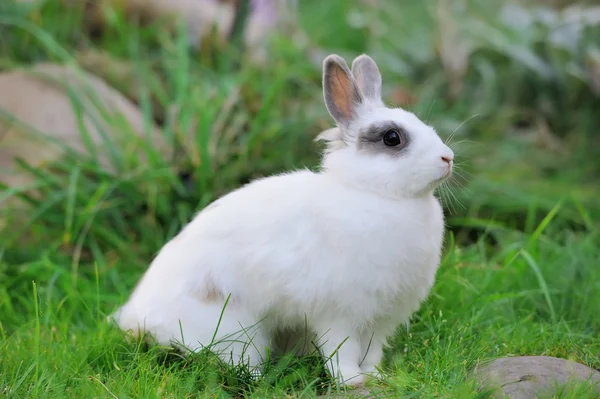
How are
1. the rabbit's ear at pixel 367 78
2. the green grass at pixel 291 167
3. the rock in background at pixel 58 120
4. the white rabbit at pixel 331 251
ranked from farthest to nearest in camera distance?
the rock in background at pixel 58 120 → the rabbit's ear at pixel 367 78 → the green grass at pixel 291 167 → the white rabbit at pixel 331 251

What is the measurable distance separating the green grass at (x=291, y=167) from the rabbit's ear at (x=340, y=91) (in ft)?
2.99

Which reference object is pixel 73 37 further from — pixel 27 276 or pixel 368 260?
pixel 368 260

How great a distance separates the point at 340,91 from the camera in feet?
9.16

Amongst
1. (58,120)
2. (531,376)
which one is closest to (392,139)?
(531,376)

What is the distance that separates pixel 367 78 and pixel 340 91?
0.51 ft

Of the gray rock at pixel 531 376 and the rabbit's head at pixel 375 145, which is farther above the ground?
the rabbit's head at pixel 375 145

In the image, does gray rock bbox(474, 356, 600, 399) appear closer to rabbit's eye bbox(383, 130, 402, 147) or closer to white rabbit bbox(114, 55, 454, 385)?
white rabbit bbox(114, 55, 454, 385)

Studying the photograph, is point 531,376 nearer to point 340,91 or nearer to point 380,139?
point 380,139

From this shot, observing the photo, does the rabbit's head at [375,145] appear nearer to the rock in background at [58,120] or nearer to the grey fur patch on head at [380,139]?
the grey fur patch on head at [380,139]

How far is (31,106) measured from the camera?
4727mm

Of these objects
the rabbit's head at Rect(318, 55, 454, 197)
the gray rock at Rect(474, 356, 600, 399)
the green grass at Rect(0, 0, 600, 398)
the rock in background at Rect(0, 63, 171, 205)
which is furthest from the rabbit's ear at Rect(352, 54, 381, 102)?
the rock in background at Rect(0, 63, 171, 205)

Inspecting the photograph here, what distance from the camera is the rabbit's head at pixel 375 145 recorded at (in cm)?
261

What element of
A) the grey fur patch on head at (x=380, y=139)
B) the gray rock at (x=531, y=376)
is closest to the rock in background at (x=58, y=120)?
the grey fur patch on head at (x=380, y=139)

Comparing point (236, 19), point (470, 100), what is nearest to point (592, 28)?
point (470, 100)
